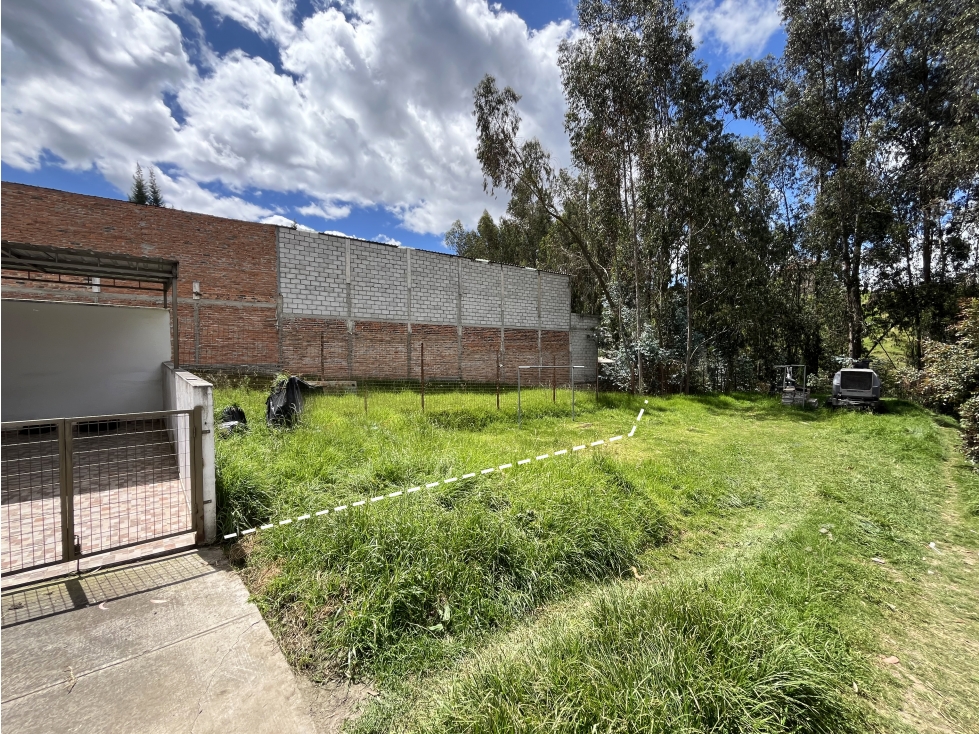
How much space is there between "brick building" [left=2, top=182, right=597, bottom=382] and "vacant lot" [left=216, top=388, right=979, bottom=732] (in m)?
7.05

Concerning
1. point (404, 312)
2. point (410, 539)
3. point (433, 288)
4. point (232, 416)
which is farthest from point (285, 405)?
point (433, 288)

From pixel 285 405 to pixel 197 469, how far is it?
3.47 m

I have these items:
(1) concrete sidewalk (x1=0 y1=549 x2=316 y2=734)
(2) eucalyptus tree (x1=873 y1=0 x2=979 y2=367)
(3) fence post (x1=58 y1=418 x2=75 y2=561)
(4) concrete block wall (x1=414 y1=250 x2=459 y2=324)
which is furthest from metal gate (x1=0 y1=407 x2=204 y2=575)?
(2) eucalyptus tree (x1=873 y1=0 x2=979 y2=367)

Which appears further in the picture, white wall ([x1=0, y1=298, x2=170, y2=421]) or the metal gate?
white wall ([x1=0, y1=298, x2=170, y2=421])

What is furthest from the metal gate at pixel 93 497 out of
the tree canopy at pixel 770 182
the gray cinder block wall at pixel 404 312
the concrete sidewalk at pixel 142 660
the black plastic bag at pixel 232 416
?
the tree canopy at pixel 770 182

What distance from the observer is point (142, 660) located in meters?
2.17

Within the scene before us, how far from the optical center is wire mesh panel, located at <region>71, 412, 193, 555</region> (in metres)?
3.28

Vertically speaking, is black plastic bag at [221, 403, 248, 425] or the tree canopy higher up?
the tree canopy

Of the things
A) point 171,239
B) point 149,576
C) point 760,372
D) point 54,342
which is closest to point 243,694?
point 149,576

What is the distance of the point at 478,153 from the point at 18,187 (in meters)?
12.6

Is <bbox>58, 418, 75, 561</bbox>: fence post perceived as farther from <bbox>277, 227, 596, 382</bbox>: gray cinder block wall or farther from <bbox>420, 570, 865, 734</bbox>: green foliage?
<bbox>277, 227, 596, 382</bbox>: gray cinder block wall

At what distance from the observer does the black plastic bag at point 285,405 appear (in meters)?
6.24

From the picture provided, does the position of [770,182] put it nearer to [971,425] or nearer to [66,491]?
[971,425]

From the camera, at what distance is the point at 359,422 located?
259 inches
